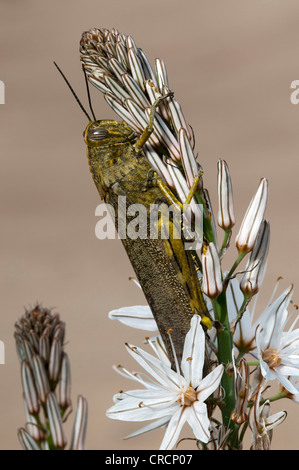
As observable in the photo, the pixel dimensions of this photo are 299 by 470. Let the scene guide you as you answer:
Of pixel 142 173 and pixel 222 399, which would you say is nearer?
pixel 222 399

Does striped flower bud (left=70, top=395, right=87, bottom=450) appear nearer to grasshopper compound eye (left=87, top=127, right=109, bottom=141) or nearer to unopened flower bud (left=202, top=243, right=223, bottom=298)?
unopened flower bud (left=202, top=243, right=223, bottom=298)

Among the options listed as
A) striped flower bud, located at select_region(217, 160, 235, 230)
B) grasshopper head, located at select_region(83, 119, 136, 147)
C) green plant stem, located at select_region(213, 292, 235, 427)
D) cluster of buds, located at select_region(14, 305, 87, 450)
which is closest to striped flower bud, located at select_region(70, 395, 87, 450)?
cluster of buds, located at select_region(14, 305, 87, 450)

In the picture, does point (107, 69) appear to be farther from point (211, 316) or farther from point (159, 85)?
point (211, 316)

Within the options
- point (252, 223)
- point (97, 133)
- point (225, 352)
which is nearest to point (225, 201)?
point (252, 223)

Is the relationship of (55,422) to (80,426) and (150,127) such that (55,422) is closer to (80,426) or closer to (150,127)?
(80,426)

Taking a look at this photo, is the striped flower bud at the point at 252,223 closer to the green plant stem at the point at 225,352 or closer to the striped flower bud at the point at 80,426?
the green plant stem at the point at 225,352

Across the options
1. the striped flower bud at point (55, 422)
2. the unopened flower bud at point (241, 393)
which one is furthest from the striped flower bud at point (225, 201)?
the striped flower bud at point (55, 422)
